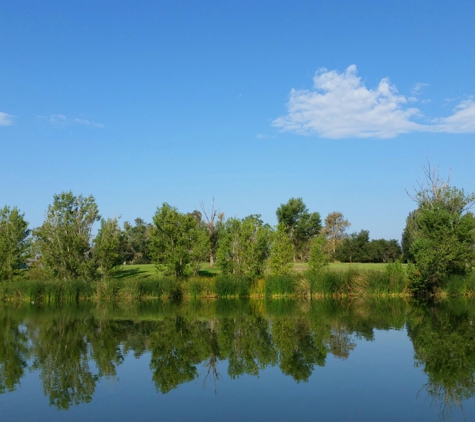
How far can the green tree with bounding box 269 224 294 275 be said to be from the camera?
30.2 meters

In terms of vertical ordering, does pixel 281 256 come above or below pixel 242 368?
above

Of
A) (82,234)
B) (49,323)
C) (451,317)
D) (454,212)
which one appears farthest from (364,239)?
(49,323)

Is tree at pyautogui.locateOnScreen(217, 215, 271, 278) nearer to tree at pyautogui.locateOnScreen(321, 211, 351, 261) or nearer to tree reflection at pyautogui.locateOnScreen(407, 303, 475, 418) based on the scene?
tree reflection at pyautogui.locateOnScreen(407, 303, 475, 418)

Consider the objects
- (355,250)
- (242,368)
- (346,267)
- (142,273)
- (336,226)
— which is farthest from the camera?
(336,226)

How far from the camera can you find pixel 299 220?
6612 centimetres

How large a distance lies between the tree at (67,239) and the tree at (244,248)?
891 cm

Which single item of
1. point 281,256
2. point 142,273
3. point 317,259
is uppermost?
point 281,256

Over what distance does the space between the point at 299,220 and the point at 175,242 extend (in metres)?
36.7

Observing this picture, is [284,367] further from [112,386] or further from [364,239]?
[364,239]

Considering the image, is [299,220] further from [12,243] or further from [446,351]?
[446,351]

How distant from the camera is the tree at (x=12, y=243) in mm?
33438

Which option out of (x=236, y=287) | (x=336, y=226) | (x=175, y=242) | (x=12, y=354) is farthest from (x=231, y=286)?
(x=336, y=226)

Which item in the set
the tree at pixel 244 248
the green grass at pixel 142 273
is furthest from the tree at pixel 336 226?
the tree at pixel 244 248

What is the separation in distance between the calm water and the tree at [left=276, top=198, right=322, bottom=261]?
4461 cm
